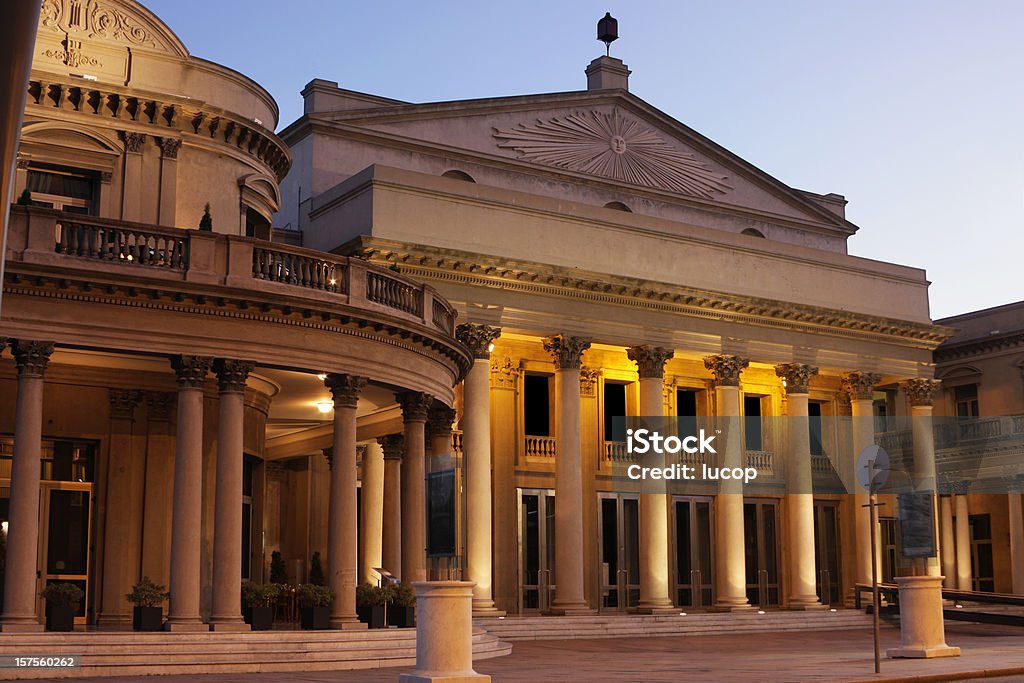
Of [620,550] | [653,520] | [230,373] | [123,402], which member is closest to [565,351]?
[653,520]

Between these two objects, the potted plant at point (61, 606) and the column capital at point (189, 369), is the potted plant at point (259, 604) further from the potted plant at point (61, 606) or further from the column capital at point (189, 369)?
the column capital at point (189, 369)

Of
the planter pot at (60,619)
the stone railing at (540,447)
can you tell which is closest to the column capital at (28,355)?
the planter pot at (60,619)

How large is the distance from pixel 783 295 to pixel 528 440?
10319mm

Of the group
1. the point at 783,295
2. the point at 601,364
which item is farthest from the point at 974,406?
the point at 601,364

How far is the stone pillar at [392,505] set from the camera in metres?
26.0

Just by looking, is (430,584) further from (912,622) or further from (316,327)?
(912,622)

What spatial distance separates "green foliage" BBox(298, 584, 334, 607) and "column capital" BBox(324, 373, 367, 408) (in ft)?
9.79

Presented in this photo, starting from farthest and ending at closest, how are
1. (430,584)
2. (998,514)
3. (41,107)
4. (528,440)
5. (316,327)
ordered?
A: (998,514) < (528,440) < (41,107) < (316,327) < (430,584)

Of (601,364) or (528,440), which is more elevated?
(601,364)

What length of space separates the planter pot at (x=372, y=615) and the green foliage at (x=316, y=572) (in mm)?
8593

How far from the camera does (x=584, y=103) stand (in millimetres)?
42562

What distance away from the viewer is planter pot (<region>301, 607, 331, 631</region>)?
19250mm

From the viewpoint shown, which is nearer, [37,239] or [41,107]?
[37,239]

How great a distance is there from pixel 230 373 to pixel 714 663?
9.24 meters
